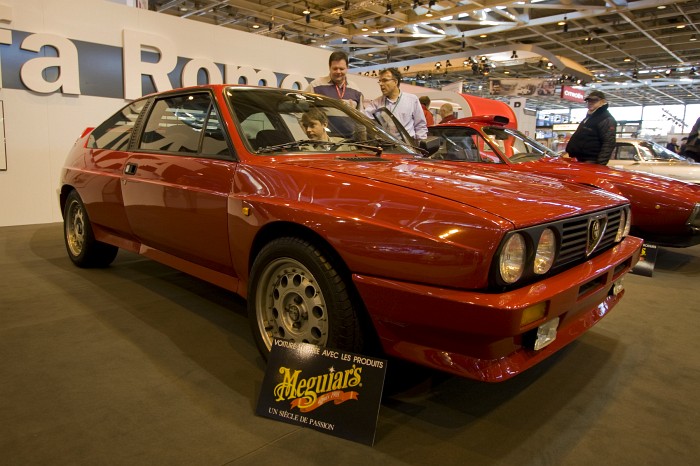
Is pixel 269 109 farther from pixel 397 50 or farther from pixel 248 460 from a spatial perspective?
pixel 397 50

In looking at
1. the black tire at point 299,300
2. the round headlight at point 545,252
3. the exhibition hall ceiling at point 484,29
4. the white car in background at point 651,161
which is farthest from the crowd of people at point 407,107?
the exhibition hall ceiling at point 484,29

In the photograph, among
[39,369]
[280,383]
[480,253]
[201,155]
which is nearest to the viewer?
[480,253]

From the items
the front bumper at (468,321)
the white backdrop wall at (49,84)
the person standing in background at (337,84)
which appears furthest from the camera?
the white backdrop wall at (49,84)

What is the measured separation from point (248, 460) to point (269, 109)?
1.77m

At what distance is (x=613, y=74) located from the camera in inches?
811

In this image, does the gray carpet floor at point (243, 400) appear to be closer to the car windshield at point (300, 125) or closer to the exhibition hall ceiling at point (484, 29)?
the car windshield at point (300, 125)

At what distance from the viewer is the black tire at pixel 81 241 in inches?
143

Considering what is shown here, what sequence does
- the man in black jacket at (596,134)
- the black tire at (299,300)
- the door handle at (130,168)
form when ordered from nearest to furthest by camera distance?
1. the black tire at (299,300)
2. the door handle at (130,168)
3. the man in black jacket at (596,134)

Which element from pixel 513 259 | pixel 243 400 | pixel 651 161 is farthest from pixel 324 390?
pixel 651 161

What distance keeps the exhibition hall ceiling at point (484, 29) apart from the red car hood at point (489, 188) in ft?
30.4

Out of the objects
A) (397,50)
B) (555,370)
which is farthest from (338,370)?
(397,50)

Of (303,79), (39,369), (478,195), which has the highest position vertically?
(303,79)

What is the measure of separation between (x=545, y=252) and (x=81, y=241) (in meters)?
3.58

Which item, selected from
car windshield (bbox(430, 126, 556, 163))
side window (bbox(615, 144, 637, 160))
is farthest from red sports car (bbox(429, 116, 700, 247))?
side window (bbox(615, 144, 637, 160))
